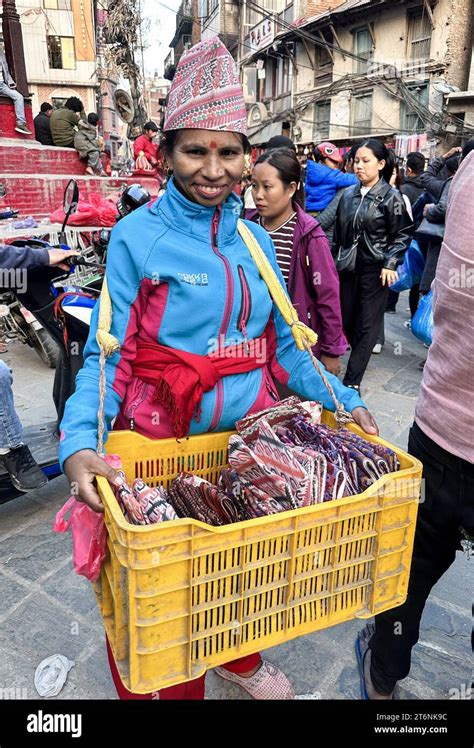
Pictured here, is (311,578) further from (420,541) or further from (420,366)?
(420,366)

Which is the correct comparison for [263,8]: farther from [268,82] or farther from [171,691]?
[171,691]

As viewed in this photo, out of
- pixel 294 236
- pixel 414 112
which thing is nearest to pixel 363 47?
pixel 414 112

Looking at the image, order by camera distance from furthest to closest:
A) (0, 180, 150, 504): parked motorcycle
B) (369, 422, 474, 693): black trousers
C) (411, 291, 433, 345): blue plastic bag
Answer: (411, 291, 433, 345): blue plastic bag < (0, 180, 150, 504): parked motorcycle < (369, 422, 474, 693): black trousers

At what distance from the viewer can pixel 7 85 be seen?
1039cm

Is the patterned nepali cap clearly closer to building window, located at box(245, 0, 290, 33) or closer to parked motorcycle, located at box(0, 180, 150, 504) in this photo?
parked motorcycle, located at box(0, 180, 150, 504)

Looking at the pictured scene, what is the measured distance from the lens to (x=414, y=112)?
20156 millimetres

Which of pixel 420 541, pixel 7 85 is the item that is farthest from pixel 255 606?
pixel 7 85

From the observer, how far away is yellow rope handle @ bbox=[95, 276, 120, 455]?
1.37m

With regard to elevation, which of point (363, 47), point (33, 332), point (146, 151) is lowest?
point (33, 332)

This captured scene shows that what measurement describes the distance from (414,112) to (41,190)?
52.0 feet

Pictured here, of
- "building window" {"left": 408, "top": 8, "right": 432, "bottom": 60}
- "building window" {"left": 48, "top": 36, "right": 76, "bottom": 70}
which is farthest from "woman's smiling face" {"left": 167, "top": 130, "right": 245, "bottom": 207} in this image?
"building window" {"left": 48, "top": 36, "right": 76, "bottom": 70}

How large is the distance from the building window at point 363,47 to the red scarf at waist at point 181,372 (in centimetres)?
2416

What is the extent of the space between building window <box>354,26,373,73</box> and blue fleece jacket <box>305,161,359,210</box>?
19.9 m

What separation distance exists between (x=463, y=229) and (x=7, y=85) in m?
11.5
